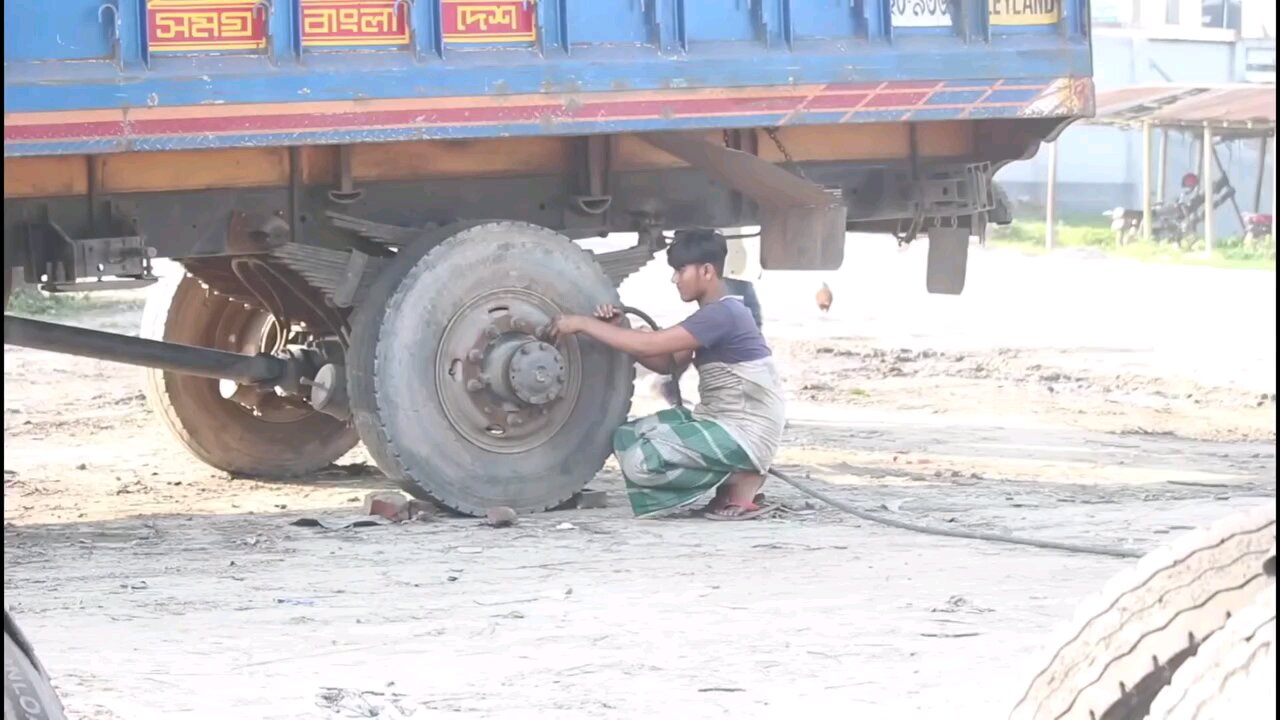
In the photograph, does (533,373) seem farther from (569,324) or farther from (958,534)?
(958,534)

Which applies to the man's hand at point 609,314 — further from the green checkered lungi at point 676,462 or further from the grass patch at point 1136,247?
the grass patch at point 1136,247

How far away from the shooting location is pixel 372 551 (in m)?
7.02

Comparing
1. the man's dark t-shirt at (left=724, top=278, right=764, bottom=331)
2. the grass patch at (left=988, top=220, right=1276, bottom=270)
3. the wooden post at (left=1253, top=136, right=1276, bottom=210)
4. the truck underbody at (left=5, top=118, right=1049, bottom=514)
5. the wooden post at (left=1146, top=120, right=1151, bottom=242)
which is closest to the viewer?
the truck underbody at (left=5, top=118, right=1049, bottom=514)

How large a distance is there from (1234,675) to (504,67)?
523 cm

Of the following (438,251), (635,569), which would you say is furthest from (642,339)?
(635,569)

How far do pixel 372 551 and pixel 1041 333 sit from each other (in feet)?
32.2

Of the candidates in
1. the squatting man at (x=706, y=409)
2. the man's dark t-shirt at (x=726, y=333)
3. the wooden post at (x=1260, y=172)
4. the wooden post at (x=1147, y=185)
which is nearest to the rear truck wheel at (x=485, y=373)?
the squatting man at (x=706, y=409)

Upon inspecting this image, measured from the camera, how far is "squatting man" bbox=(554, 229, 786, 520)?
7.62m

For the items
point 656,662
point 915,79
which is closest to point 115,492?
point 915,79

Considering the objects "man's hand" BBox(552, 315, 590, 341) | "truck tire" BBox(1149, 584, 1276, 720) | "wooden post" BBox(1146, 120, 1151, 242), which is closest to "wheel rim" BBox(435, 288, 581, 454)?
"man's hand" BBox(552, 315, 590, 341)

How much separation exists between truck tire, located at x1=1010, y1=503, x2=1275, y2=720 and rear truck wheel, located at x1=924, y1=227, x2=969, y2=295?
6.33 metres

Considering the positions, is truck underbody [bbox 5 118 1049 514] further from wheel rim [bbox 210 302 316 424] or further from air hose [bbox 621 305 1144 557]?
air hose [bbox 621 305 1144 557]

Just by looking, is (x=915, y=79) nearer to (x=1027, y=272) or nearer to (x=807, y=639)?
(x=807, y=639)

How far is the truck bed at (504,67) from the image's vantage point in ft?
22.3
